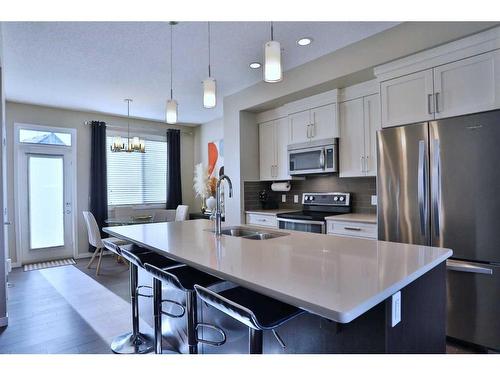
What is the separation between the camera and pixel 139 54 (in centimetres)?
318

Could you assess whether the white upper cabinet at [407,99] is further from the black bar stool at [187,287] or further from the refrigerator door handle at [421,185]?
the black bar stool at [187,287]

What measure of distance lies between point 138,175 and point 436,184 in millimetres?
5254

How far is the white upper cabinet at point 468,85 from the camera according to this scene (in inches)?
87.4

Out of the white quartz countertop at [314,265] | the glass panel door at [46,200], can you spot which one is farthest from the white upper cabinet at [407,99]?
the glass panel door at [46,200]

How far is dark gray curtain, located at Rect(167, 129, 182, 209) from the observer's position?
21.0 feet

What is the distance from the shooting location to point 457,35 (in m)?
2.36

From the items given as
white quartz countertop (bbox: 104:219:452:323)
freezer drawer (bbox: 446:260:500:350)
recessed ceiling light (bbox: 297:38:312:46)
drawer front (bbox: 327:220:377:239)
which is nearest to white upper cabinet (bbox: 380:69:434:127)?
recessed ceiling light (bbox: 297:38:312:46)

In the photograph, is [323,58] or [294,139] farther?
[294,139]

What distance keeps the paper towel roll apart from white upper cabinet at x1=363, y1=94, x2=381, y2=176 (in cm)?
127

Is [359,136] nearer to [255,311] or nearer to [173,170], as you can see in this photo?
[255,311]
